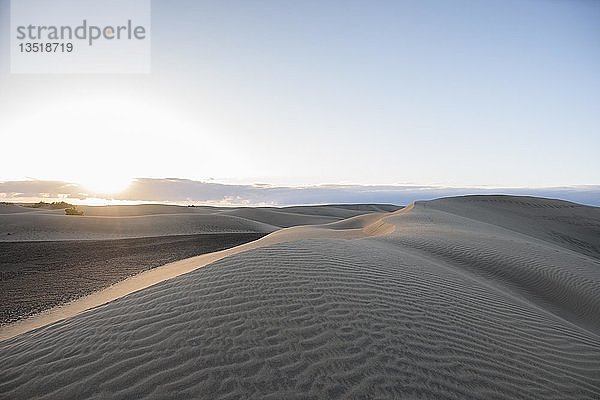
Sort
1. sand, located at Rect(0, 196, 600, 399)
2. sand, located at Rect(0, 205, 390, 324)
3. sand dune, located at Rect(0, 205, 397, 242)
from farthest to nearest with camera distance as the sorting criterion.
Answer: sand dune, located at Rect(0, 205, 397, 242) → sand, located at Rect(0, 205, 390, 324) → sand, located at Rect(0, 196, 600, 399)

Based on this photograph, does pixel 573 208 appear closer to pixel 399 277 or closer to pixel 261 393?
pixel 399 277

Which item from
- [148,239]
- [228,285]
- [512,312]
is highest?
[228,285]

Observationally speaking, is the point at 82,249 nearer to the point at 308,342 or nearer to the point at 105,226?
the point at 105,226

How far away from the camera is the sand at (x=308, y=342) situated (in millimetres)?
2658

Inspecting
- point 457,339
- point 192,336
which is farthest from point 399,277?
point 192,336

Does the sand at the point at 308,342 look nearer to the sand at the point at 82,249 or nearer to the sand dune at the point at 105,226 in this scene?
the sand at the point at 82,249

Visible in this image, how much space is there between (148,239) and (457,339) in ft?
52.7

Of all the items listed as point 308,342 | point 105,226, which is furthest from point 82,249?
point 308,342

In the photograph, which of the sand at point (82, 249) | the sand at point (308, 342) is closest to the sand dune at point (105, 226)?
the sand at point (82, 249)

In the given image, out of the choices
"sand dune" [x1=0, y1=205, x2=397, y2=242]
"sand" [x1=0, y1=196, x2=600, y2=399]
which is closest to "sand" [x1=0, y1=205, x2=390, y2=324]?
"sand dune" [x1=0, y1=205, x2=397, y2=242]

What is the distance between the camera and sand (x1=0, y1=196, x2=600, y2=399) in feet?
8.72

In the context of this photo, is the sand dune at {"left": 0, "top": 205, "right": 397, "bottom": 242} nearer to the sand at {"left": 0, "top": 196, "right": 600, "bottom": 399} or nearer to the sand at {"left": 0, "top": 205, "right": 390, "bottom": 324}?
the sand at {"left": 0, "top": 205, "right": 390, "bottom": 324}

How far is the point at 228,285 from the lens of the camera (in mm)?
4246

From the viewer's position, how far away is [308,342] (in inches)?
120
